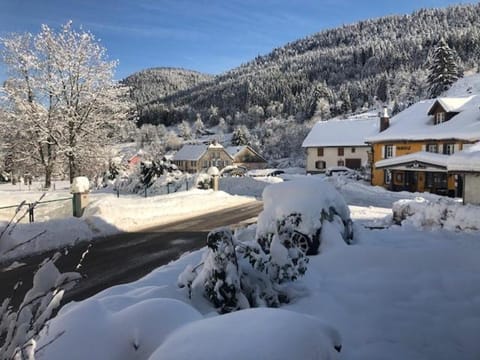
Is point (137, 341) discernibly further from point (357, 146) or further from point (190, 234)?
point (357, 146)

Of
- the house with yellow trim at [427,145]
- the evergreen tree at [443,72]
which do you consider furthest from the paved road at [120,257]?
the evergreen tree at [443,72]

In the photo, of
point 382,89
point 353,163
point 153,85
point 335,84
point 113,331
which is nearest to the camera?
point 113,331

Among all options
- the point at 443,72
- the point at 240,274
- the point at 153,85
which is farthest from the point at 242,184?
the point at 153,85

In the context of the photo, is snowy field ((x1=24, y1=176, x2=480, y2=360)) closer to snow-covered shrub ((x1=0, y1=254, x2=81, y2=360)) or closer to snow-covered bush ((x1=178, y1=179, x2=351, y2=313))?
snow-covered bush ((x1=178, y1=179, x2=351, y2=313))

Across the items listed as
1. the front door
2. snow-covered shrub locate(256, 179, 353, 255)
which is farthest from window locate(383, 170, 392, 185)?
snow-covered shrub locate(256, 179, 353, 255)

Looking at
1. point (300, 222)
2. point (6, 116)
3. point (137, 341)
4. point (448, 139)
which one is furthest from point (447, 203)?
point (6, 116)

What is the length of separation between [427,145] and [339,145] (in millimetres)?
20844

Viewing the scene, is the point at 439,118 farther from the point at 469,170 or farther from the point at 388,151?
the point at 469,170

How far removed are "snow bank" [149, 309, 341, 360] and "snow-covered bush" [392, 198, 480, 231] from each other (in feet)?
36.8

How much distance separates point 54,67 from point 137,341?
24.3m

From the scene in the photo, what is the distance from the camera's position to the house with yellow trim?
2864 cm

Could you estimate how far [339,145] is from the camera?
5197 cm

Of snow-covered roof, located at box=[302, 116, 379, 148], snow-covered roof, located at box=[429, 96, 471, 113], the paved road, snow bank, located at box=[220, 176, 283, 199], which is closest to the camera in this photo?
the paved road

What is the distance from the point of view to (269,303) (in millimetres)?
5910
